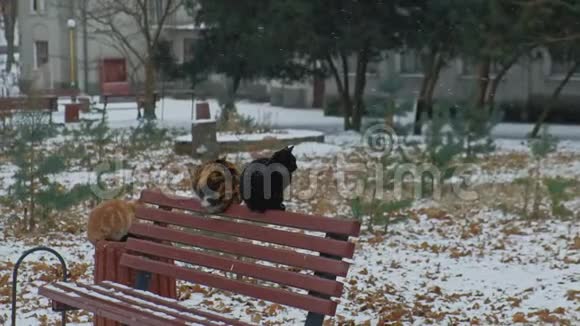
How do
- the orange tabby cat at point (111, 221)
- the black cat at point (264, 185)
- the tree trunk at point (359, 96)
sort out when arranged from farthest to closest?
the tree trunk at point (359, 96) < the orange tabby cat at point (111, 221) < the black cat at point (264, 185)

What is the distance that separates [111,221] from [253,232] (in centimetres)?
117

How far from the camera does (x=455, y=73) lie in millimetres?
34438

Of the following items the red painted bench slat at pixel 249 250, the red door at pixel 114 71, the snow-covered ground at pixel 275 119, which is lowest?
the snow-covered ground at pixel 275 119

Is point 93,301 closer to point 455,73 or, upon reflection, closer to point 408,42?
point 408,42

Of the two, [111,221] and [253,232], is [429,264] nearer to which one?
[111,221]

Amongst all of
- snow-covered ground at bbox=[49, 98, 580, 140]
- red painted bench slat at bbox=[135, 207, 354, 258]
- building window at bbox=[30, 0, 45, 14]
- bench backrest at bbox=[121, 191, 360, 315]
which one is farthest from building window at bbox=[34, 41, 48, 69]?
red painted bench slat at bbox=[135, 207, 354, 258]

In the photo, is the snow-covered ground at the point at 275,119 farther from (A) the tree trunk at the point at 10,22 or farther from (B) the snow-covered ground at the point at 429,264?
(A) the tree trunk at the point at 10,22

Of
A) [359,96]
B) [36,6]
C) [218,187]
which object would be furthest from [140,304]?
[36,6]

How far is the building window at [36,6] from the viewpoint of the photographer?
48.2 metres

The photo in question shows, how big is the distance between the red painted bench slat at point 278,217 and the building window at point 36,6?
43708 mm

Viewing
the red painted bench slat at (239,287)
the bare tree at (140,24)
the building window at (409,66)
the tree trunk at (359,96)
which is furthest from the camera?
the building window at (409,66)

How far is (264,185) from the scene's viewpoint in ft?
17.4

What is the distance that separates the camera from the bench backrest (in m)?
4.82

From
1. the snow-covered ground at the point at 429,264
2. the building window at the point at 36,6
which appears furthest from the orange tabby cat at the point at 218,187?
the building window at the point at 36,6
